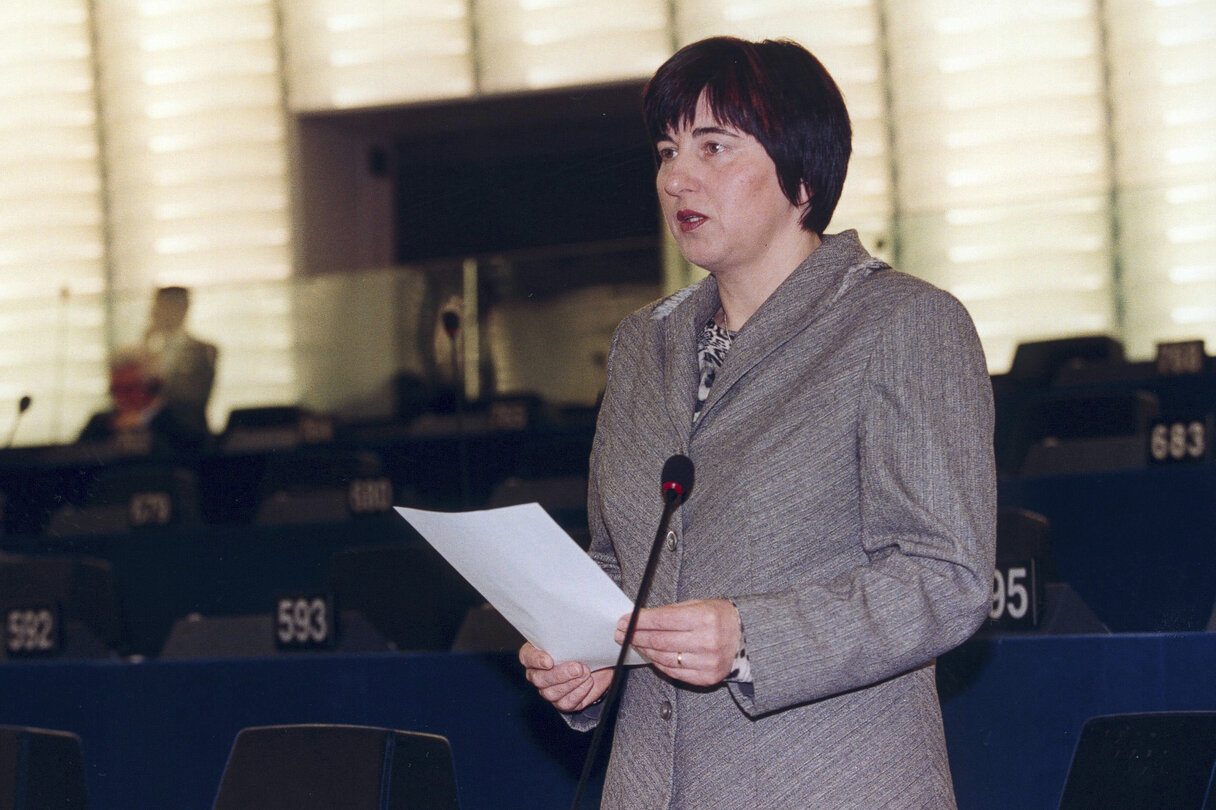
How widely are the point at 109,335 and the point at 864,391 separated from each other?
5946 millimetres

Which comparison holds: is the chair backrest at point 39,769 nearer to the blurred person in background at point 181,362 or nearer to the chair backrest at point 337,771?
the chair backrest at point 337,771

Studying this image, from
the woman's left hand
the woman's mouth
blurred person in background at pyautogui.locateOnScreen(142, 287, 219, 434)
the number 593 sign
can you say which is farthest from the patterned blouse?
blurred person in background at pyautogui.locateOnScreen(142, 287, 219, 434)

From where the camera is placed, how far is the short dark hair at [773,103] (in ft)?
3.70

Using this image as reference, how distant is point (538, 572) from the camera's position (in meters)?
1.03

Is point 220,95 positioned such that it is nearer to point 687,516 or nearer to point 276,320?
point 276,320

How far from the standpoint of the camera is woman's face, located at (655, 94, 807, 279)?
44.5 inches

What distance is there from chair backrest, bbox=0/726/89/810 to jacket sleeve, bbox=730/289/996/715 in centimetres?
131

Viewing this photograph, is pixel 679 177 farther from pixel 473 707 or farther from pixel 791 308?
pixel 473 707

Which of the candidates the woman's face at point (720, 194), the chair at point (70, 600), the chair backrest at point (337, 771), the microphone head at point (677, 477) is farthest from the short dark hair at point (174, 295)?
the microphone head at point (677, 477)

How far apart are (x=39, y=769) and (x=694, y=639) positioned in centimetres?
134

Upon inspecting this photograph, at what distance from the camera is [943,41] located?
6.23m

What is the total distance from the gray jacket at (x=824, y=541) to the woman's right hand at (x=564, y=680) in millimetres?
36

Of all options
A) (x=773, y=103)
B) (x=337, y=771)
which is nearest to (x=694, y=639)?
(x=773, y=103)

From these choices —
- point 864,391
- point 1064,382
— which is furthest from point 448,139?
point 864,391
